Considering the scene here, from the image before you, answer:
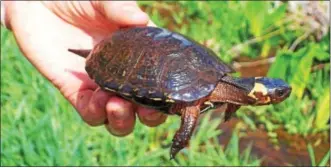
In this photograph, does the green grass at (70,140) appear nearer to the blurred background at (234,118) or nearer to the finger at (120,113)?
the blurred background at (234,118)

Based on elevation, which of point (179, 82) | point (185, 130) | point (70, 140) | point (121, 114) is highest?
point (179, 82)

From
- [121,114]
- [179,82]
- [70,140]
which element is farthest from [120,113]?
[70,140]

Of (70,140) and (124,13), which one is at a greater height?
(124,13)

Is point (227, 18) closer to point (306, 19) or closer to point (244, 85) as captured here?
point (306, 19)

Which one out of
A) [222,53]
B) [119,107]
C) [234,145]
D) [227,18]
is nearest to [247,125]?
[234,145]

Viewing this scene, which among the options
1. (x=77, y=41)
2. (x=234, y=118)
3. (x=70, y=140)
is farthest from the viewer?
(x=234, y=118)

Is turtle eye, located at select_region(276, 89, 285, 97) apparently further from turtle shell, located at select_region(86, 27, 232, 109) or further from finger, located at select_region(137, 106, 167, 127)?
finger, located at select_region(137, 106, 167, 127)

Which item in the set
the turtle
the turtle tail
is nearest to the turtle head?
the turtle

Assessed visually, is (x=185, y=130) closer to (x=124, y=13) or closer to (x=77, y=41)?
(x=124, y=13)
